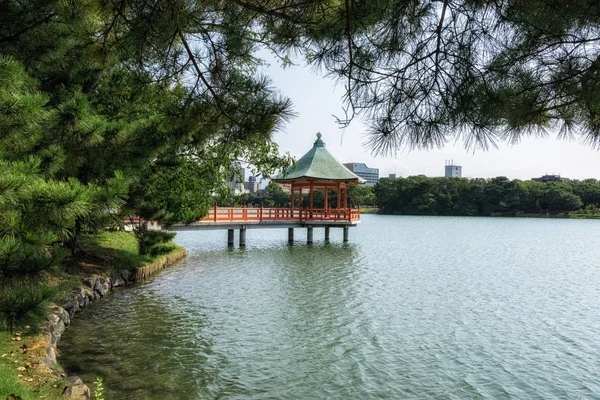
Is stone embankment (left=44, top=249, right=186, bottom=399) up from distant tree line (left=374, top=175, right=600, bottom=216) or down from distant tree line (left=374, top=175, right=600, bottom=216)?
down

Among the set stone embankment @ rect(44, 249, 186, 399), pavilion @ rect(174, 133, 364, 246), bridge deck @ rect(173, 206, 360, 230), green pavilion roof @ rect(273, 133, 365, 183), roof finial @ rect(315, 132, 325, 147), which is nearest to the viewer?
stone embankment @ rect(44, 249, 186, 399)

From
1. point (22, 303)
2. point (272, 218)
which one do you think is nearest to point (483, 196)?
point (272, 218)

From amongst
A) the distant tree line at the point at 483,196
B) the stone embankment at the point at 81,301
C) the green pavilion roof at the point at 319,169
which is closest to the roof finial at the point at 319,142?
the green pavilion roof at the point at 319,169

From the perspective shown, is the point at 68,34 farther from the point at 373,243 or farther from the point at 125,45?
the point at 373,243

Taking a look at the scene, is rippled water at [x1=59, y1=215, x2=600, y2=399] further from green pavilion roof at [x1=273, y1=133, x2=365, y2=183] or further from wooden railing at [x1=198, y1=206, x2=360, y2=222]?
green pavilion roof at [x1=273, y1=133, x2=365, y2=183]

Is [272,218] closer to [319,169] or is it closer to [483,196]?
[319,169]

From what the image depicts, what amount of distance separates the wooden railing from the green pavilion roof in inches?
56.5

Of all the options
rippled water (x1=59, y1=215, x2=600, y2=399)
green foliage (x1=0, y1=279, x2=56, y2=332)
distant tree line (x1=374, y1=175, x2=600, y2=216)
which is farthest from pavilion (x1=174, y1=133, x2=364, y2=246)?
distant tree line (x1=374, y1=175, x2=600, y2=216)

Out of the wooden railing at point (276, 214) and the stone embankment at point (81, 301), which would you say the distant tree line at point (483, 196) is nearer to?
the wooden railing at point (276, 214)

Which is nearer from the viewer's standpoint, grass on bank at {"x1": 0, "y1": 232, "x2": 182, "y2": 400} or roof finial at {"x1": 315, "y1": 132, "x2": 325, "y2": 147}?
grass on bank at {"x1": 0, "y1": 232, "x2": 182, "y2": 400}

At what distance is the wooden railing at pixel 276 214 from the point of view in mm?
17234

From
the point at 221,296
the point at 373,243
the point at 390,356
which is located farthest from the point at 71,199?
the point at 373,243

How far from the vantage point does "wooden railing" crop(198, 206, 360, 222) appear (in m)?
17.2

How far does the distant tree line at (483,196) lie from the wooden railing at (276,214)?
36.8m
